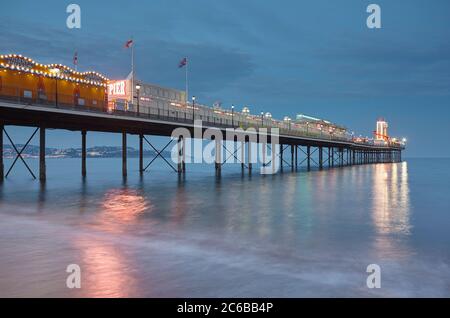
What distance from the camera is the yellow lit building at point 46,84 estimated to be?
1193 inches

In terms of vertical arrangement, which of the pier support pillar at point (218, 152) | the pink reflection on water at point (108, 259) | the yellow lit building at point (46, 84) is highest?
the yellow lit building at point (46, 84)

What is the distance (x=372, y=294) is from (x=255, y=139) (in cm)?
5587

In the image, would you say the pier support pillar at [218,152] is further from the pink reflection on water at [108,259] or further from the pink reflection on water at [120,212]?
the pink reflection on water at [108,259]

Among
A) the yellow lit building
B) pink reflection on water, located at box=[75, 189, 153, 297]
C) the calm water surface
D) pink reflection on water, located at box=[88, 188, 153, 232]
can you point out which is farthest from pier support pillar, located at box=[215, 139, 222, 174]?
pink reflection on water, located at box=[75, 189, 153, 297]

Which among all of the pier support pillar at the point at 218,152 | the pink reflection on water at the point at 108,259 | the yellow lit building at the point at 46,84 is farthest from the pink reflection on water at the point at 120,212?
the pier support pillar at the point at 218,152

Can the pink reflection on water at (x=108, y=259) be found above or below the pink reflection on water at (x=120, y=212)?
above

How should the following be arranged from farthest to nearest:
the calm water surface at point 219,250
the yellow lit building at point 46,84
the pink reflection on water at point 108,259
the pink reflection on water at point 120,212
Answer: the yellow lit building at point 46,84
the pink reflection on water at point 120,212
the calm water surface at point 219,250
the pink reflection on water at point 108,259

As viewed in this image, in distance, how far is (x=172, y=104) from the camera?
52.4 meters

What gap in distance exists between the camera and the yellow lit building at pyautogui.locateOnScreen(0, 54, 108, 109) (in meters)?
30.3

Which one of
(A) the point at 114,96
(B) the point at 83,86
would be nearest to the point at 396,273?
(B) the point at 83,86

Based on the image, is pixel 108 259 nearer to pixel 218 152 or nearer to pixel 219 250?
pixel 219 250

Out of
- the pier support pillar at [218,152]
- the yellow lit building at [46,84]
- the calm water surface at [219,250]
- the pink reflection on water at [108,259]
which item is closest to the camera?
the pink reflection on water at [108,259]

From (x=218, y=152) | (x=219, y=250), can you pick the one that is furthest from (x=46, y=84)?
(x=218, y=152)

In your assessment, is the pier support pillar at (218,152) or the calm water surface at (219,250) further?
the pier support pillar at (218,152)
